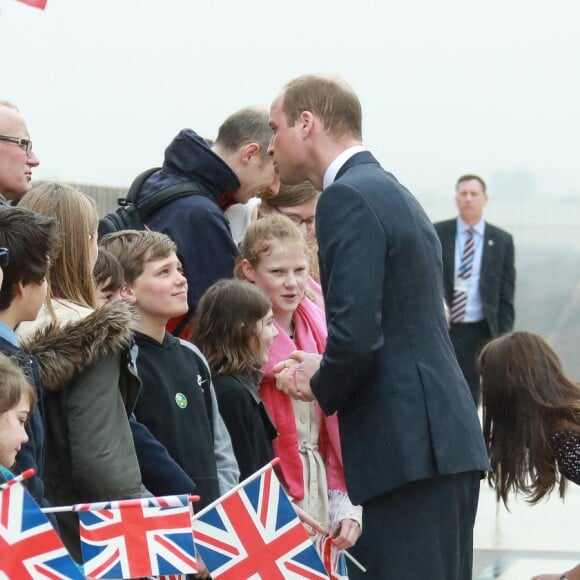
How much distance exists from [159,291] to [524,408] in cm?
136

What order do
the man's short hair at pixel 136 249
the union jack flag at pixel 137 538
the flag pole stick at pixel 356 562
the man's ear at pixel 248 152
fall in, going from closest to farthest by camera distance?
the union jack flag at pixel 137 538 → the flag pole stick at pixel 356 562 → the man's short hair at pixel 136 249 → the man's ear at pixel 248 152

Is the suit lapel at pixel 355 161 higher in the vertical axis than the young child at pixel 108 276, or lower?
higher

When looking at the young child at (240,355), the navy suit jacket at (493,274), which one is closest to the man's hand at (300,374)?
the young child at (240,355)

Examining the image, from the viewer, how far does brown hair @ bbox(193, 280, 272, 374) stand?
496 cm

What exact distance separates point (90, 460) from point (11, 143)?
168 cm

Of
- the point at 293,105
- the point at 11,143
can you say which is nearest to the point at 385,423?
the point at 293,105

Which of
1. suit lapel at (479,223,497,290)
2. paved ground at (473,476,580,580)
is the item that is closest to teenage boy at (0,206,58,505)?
paved ground at (473,476,580,580)

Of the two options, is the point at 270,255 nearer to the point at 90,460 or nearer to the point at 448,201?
the point at 90,460

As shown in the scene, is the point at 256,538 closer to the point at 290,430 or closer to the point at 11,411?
the point at 11,411

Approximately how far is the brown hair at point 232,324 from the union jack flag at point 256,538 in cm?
94

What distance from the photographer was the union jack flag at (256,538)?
3.97 metres

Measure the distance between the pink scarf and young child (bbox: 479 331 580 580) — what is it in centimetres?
55

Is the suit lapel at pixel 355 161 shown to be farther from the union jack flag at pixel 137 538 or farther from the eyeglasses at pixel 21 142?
the eyeglasses at pixel 21 142

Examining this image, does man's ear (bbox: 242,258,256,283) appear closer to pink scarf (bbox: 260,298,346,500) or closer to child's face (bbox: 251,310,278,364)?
pink scarf (bbox: 260,298,346,500)
